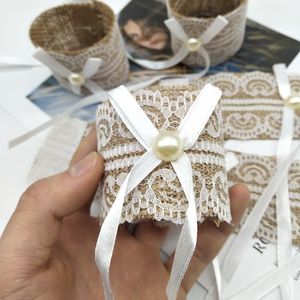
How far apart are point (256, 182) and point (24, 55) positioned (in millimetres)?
648

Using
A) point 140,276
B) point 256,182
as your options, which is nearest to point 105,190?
point 140,276

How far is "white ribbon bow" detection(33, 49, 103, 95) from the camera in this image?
741 millimetres

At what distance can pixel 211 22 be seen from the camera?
737 mm

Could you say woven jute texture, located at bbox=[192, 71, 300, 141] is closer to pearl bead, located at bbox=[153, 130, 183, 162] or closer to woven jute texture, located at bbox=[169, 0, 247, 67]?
woven jute texture, located at bbox=[169, 0, 247, 67]

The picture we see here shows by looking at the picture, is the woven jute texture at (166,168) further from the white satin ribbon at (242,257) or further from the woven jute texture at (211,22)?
the woven jute texture at (211,22)

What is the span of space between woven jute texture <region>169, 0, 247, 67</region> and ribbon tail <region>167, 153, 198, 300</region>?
39 cm

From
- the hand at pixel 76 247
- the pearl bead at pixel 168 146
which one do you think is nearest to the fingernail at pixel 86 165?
the hand at pixel 76 247

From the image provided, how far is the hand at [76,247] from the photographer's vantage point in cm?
50

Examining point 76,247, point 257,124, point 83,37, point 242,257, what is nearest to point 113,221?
point 76,247

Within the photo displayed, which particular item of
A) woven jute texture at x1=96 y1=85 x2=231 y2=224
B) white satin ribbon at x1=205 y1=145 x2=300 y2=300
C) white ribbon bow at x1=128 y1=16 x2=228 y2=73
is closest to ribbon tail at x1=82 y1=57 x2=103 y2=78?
white ribbon bow at x1=128 y1=16 x2=228 y2=73

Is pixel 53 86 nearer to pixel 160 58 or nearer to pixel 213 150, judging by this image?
pixel 160 58

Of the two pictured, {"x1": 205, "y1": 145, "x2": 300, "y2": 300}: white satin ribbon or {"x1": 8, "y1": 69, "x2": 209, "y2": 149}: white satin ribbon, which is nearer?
{"x1": 205, "y1": 145, "x2": 300, "y2": 300}: white satin ribbon

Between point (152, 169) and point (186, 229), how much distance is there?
8 cm

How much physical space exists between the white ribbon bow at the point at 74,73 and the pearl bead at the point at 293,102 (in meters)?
0.36
